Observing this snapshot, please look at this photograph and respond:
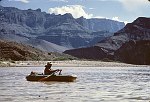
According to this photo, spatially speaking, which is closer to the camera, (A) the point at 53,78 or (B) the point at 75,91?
(B) the point at 75,91

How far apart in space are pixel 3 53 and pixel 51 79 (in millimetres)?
148935

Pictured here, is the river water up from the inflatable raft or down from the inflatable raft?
down

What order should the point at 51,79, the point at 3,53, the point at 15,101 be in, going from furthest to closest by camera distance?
the point at 3,53
the point at 51,79
the point at 15,101

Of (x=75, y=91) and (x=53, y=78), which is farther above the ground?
(x=53, y=78)

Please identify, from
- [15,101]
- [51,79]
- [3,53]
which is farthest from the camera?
[3,53]

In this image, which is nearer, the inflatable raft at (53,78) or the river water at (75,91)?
the river water at (75,91)

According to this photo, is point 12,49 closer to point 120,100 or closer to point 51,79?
point 51,79

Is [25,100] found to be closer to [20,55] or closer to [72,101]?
[72,101]

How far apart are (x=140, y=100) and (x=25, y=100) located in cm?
821

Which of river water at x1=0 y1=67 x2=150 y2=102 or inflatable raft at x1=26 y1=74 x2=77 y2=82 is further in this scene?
inflatable raft at x1=26 y1=74 x2=77 y2=82

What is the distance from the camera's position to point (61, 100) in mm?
25781

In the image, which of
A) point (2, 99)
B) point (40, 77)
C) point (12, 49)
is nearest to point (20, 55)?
point (12, 49)

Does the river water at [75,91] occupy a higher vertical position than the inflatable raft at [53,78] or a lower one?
lower

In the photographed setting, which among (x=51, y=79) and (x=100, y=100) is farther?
(x=51, y=79)
